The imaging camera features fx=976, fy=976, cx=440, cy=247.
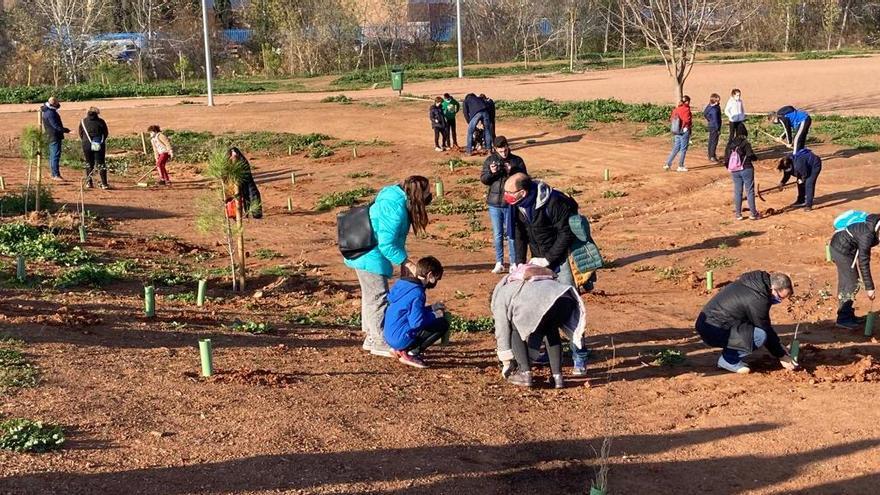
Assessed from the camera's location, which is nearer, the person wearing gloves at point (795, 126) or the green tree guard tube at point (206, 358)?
the green tree guard tube at point (206, 358)

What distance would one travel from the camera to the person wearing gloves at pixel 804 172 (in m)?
16.3

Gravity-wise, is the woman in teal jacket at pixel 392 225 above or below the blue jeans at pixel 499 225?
above

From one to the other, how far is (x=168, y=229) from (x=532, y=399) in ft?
33.9

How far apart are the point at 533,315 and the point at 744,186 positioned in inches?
384

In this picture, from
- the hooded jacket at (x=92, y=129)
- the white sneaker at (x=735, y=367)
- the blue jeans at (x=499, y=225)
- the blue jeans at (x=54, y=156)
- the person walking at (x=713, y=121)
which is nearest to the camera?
the white sneaker at (x=735, y=367)

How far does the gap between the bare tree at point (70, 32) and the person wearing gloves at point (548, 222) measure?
44109mm

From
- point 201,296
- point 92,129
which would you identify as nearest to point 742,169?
point 201,296

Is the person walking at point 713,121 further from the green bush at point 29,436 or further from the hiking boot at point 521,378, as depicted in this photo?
the green bush at point 29,436

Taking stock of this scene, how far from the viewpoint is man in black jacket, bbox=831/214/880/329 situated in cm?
996

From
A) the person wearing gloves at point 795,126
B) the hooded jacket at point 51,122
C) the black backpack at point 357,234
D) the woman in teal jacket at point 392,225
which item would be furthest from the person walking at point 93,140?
the person wearing gloves at point 795,126

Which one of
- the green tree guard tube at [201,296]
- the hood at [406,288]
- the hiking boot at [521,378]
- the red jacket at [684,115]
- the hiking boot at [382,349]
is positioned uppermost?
the red jacket at [684,115]

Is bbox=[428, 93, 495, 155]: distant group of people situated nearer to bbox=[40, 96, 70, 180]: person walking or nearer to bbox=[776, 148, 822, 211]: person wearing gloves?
bbox=[776, 148, 822, 211]: person wearing gloves

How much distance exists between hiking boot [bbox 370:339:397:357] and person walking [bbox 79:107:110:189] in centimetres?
1258

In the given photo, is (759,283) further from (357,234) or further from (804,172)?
(804,172)
